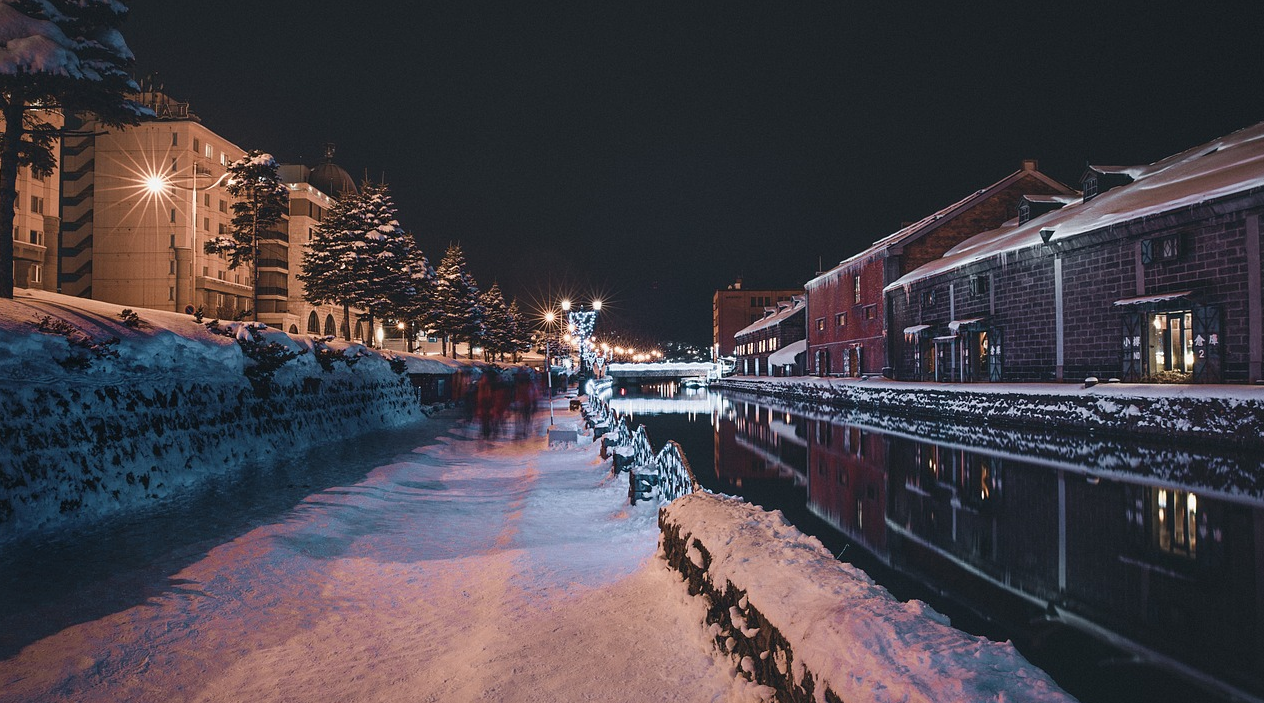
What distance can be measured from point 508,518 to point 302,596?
11.4 ft

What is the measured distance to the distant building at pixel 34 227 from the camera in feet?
115

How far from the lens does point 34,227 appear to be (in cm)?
3603

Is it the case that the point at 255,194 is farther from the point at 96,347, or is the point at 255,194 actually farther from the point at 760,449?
the point at 760,449

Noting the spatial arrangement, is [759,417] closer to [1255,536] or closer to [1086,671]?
[1255,536]

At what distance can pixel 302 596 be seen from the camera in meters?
5.66

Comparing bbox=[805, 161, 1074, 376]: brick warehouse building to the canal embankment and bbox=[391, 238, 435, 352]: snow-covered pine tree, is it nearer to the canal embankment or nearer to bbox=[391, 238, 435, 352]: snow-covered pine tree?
the canal embankment

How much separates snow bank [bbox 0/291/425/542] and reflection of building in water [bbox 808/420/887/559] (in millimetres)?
10507

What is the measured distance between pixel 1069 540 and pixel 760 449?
9.87 meters

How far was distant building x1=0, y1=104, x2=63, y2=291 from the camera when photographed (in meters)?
35.0

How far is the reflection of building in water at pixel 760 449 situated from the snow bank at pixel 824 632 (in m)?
8.05

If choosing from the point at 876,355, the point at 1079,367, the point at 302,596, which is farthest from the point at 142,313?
the point at 876,355

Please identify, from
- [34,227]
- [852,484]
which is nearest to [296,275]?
[34,227]

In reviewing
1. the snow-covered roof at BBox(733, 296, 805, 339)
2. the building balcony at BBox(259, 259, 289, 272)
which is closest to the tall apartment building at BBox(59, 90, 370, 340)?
the building balcony at BBox(259, 259, 289, 272)

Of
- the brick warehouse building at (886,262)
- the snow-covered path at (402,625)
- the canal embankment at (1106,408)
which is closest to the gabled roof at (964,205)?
the brick warehouse building at (886,262)
